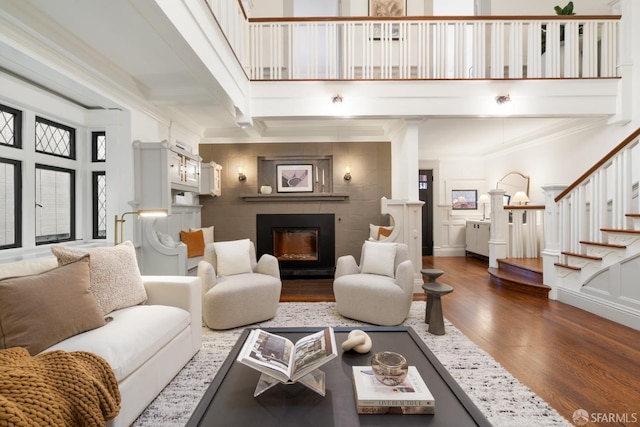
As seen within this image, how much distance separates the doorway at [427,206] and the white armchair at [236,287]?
496 cm

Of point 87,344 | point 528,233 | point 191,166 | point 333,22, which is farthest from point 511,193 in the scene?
point 87,344

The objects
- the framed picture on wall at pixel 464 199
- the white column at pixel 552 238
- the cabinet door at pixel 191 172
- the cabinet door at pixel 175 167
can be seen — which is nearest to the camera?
the cabinet door at pixel 175 167

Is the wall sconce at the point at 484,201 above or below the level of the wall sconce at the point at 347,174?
below

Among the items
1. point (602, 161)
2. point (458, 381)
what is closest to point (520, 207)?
point (602, 161)

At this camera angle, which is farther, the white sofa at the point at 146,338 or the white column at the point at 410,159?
the white column at the point at 410,159

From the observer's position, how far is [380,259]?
3090 mm

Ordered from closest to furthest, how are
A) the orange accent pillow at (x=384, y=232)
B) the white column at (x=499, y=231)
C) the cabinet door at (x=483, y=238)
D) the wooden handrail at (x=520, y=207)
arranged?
the orange accent pillow at (x=384, y=232) < the wooden handrail at (x=520, y=207) < the white column at (x=499, y=231) < the cabinet door at (x=483, y=238)

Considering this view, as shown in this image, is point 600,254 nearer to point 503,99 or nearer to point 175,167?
point 503,99

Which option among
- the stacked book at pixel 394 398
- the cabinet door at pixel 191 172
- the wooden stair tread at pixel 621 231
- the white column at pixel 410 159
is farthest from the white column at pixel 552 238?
the cabinet door at pixel 191 172

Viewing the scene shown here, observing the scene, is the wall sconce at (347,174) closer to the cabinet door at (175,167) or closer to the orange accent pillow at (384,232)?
the orange accent pillow at (384,232)

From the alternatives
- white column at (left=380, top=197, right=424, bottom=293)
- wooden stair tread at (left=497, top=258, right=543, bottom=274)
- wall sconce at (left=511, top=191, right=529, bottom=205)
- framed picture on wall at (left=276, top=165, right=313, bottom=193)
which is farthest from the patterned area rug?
wall sconce at (left=511, top=191, right=529, bottom=205)

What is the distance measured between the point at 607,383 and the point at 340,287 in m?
1.96

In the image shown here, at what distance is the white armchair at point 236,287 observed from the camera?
2.63 meters

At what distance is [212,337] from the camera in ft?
8.34
